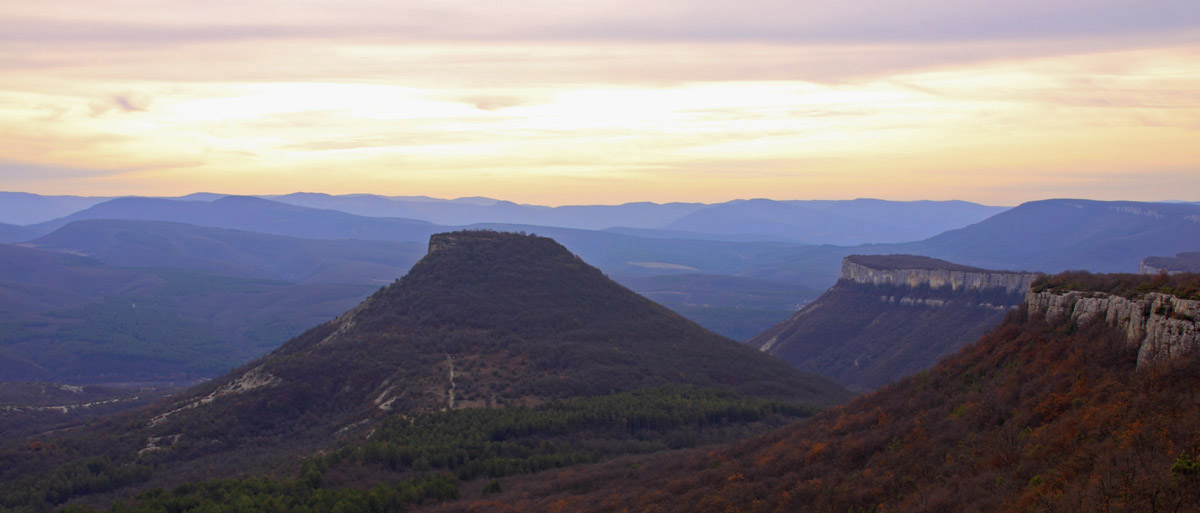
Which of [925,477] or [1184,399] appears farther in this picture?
[925,477]

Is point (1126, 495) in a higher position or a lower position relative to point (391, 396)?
higher

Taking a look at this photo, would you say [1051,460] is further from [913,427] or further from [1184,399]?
[913,427]

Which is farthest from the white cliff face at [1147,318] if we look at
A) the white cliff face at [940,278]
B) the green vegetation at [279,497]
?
the white cliff face at [940,278]

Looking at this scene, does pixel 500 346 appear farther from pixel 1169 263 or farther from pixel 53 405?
pixel 1169 263

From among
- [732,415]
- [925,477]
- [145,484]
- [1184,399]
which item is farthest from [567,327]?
[1184,399]

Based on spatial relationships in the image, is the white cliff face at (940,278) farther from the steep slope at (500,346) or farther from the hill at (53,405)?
the hill at (53,405)

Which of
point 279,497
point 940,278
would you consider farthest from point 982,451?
point 940,278
